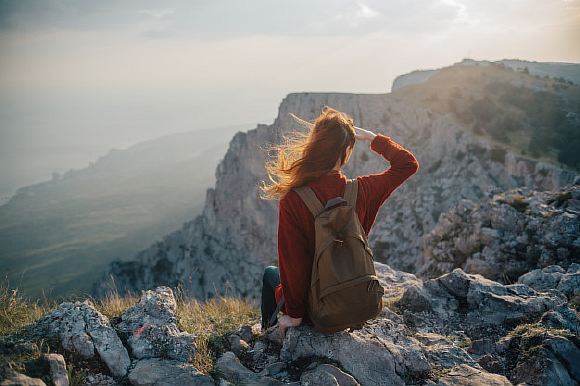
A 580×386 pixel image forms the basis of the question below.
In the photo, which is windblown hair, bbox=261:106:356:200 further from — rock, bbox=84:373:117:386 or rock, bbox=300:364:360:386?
rock, bbox=84:373:117:386

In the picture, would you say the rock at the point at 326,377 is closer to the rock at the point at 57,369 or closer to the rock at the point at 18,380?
the rock at the point at 57,369

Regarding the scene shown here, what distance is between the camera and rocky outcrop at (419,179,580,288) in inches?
335

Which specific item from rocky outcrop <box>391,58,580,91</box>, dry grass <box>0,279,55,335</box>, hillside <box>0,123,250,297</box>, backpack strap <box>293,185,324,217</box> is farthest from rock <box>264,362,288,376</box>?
hillside <box>0,123,250,297</box>

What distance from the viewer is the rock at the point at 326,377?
3.64 m

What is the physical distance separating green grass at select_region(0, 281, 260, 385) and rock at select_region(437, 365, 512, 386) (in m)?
2.75

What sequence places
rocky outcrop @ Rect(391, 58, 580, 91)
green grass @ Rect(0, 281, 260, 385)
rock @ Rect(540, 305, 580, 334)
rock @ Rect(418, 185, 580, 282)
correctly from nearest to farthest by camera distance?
green grass @ Rect(0, 281, 260, 385) < rock @ Rect(540, 305, 580, 334) < rock @ Rect(418, 185, 580, 282) < rocky outcrop @ Rect(391, 58, 580, 91)

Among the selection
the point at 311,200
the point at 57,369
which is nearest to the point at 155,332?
the point at 57,369

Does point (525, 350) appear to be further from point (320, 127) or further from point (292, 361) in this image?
point (320, 127)

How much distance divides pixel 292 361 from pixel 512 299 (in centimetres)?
404

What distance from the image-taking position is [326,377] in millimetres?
3670

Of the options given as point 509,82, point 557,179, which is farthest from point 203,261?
point 509,82

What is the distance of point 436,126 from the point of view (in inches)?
1427

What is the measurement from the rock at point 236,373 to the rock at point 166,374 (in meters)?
0.24

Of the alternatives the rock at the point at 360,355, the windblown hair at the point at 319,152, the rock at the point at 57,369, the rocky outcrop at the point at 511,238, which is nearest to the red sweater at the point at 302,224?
the windblown hair at the point at 319,152
